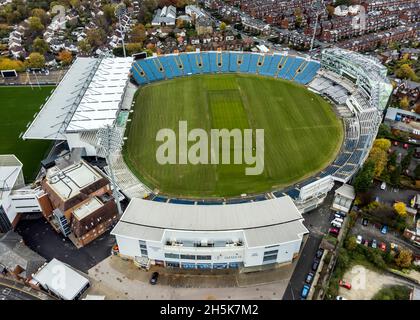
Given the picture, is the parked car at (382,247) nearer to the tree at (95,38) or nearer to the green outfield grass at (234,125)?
the green outfield grass at (234,125)

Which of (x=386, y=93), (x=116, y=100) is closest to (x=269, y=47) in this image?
(x=386, y=93)

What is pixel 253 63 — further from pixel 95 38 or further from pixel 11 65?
pixel 11 65

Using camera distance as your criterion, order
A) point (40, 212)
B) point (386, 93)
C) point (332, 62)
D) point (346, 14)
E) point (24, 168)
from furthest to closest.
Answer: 1. point (346, 14)
2. point (332, 62)
3. point (386, 93)
4. point (24, 168)
5. point (40, 212)

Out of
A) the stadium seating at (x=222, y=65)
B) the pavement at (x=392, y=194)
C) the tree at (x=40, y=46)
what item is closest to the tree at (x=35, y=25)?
the tree at (x=40, y=46)

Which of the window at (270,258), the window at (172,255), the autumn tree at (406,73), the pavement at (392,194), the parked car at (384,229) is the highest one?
the autumn tree at (406,73)

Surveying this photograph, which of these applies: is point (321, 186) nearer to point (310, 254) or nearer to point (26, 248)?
point (310, 254)

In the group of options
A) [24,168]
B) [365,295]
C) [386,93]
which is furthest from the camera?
[386,93]

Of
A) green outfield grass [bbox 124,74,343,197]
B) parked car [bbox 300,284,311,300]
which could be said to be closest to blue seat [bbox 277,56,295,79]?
green outfield grass [bbox 124,74,343,197]
